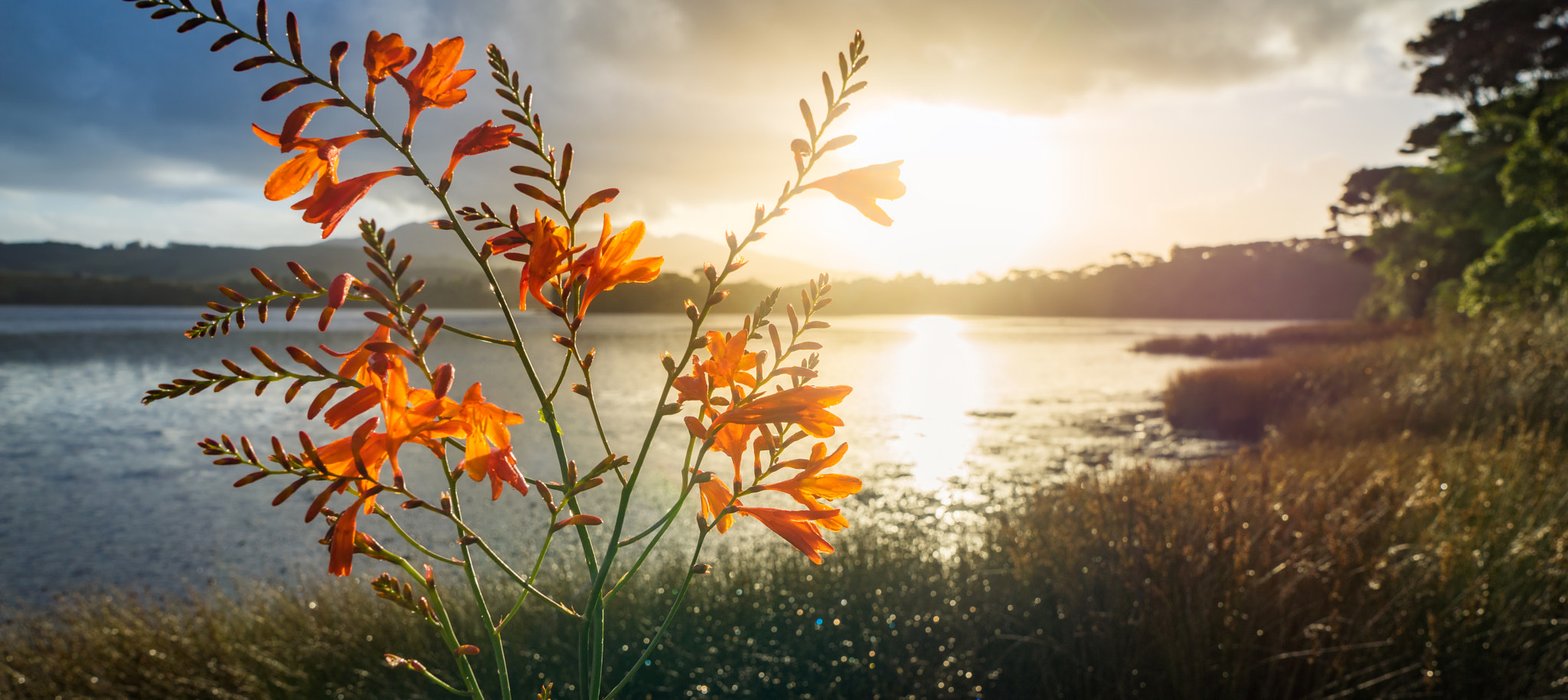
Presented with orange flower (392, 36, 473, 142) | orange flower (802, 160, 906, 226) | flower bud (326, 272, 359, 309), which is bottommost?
flower bud (326, 272, 359, 309)

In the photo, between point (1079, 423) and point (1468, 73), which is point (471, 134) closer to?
point (1079, 423)

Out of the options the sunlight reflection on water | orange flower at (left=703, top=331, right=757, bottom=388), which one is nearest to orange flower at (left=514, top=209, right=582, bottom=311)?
orange flower at (left=703, top=331, right=757, bottom=388)

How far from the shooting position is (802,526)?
0.68 metres

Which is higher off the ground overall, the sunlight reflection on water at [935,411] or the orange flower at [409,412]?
the orange flower at [409,412]

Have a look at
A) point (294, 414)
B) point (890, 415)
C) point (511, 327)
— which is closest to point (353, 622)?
point (511, 327)

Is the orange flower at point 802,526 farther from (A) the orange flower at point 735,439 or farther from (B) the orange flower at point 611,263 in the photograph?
(B) the orange flower at point 611,263

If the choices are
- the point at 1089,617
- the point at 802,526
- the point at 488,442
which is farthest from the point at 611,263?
the point at 1089,617

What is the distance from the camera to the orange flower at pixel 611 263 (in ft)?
2.16

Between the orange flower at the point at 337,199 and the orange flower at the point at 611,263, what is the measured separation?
0.53ft

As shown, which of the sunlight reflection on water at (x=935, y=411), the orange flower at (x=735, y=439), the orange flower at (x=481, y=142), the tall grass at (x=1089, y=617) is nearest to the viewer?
the orange flower at (x=481, y=142)

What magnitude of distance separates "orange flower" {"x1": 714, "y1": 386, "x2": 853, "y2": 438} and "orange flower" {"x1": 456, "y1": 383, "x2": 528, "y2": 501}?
0.60ft

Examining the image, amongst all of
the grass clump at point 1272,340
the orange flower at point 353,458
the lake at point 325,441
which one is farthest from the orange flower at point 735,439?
the grass clump at point 1272,340

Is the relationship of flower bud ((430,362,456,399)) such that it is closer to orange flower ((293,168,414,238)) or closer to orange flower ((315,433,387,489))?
orange flower ((315,433,387,489))

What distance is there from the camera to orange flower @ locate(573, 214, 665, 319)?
2.16 ft
